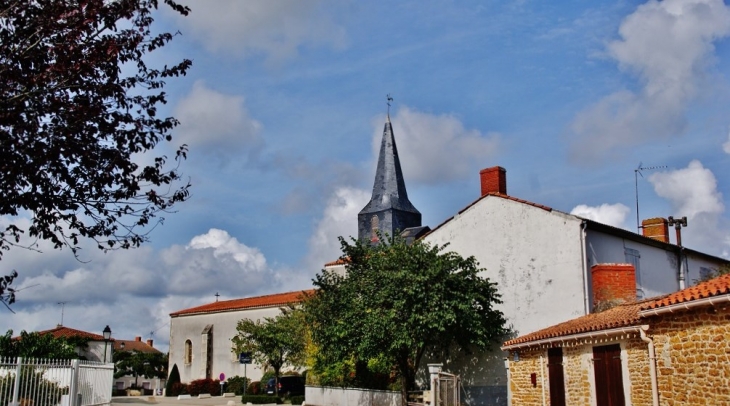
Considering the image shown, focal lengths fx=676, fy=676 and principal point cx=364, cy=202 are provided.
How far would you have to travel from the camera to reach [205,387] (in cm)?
5000

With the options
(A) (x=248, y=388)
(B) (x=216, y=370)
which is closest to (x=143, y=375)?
(B) (x=216, y=370)

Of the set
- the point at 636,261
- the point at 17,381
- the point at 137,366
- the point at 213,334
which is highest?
the point at 636,261

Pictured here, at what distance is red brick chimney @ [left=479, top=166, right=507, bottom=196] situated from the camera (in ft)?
92.9

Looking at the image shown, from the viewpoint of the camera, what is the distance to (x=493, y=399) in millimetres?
25000

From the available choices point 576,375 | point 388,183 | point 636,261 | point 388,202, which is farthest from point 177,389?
point 576,375

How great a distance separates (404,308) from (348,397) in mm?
7520

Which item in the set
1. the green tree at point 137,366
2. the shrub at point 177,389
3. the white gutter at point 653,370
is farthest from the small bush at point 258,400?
the green tree at point 137,366

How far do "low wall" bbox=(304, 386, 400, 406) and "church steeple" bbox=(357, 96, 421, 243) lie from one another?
19100 mm

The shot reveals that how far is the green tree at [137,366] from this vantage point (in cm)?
6856

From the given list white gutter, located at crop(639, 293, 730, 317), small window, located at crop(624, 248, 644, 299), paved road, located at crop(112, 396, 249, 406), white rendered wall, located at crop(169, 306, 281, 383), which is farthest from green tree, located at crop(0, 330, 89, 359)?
white gutter, located at crop(639, 293, 730, 317)

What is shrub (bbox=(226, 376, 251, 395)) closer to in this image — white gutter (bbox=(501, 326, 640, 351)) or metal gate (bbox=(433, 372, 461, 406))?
metal gate (bbox=(433, 372, 461, 406))

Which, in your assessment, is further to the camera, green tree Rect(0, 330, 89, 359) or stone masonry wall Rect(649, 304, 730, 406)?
green tree Rect(0, 330, 89, 359)

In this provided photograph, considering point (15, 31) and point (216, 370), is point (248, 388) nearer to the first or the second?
point (216, 370)

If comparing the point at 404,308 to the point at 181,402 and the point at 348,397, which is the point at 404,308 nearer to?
the point at 348,397
